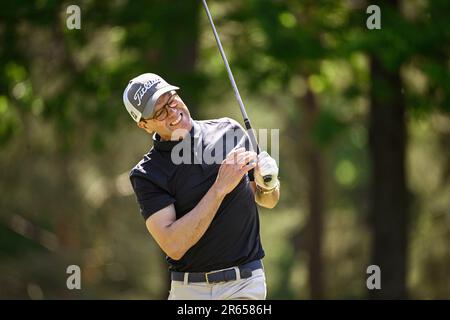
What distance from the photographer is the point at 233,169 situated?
4.42m

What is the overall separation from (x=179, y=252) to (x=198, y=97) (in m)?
7.32

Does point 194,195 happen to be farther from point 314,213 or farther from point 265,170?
point 314,213

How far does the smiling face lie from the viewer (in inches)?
182

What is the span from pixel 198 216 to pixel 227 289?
0.50 m

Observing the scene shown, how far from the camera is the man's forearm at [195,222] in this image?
4395 mm

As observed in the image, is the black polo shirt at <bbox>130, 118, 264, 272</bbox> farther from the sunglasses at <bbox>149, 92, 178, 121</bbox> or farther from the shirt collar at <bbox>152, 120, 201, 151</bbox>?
the sunglasses at <bbox>149, 92, 178, 121</bbox>

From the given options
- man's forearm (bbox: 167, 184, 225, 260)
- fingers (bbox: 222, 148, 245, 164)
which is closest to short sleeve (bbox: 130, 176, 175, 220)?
man's forearm (bbox: 167, 184, 225, 260)

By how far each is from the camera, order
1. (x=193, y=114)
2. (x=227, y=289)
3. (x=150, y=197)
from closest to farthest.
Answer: (x=150, y=197)
(x=227, y=289)
(x=193, y=114)

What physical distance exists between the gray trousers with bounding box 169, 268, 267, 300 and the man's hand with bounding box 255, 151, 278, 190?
0.48 m

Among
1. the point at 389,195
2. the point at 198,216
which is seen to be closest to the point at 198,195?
the point at 198,216

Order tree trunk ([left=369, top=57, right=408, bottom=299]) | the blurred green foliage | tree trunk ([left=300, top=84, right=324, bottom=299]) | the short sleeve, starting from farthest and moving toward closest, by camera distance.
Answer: tree trunk ([left=300, top=84, right=324, bottom=299]) < tree trunk ([left=369, top=57, right=408, bottom=299]) < the blurred green foliage < the short sleeve

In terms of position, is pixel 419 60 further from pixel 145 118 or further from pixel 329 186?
pixel 329 186
